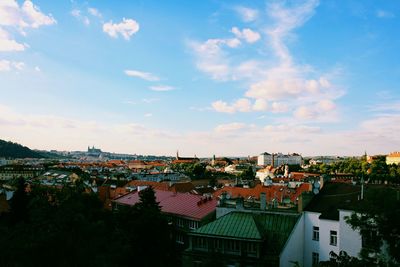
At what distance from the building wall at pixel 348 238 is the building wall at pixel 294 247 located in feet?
12.2

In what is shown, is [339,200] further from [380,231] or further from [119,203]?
[119,203]

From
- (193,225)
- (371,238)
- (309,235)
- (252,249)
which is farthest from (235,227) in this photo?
(371,238)

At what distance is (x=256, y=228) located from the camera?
31.9m

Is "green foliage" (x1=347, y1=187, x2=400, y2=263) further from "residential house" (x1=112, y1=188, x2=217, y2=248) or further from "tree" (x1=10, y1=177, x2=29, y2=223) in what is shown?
"tree" (x1=10, y1=177, x2=29, y2=223)

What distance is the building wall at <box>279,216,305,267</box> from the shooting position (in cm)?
3116

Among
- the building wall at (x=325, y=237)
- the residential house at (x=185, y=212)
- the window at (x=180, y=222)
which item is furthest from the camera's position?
the window at (x=180, y=222)

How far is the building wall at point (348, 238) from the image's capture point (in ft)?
95.6

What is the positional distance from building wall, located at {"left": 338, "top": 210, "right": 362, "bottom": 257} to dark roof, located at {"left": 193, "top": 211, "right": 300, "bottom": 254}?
4096 mm

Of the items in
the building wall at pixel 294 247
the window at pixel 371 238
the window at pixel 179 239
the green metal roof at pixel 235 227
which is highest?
the window at pixel 371 238

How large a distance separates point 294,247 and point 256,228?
3.66 metres

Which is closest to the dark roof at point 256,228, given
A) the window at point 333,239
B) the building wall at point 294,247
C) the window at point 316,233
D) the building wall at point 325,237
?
the building wall at point 294,247

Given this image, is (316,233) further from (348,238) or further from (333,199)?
(348,238)

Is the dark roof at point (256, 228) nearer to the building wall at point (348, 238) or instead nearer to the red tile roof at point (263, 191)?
the building wall at point (348, 238)

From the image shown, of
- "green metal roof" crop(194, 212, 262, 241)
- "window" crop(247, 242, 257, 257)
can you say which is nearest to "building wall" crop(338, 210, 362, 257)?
"green metal roof" crop(194, 212, 262, 241)
